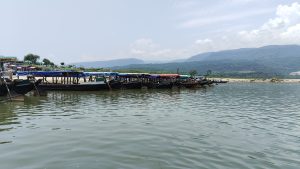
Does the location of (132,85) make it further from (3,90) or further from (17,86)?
(3,90)

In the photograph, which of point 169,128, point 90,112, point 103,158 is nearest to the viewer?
point 103,158

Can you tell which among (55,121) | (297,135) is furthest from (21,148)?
(297,135)

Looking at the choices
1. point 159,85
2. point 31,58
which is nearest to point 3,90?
point 159,85

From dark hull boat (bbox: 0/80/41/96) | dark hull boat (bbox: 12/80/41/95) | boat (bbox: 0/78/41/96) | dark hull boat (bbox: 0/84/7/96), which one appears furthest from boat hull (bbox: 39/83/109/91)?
dark hull boat (bbox: 0/84/7/96)

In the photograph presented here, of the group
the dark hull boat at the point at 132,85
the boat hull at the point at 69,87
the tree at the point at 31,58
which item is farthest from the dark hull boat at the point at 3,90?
the tree at the point at 31,58

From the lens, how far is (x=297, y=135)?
1862cm

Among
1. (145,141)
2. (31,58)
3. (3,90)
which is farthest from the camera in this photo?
(31,58)

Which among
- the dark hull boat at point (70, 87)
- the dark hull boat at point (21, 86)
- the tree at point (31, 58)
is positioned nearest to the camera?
the dark hull boat at point (21, 86)

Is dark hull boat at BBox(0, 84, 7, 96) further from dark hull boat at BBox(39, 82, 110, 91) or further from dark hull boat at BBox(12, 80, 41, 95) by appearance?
dark hull boat at BBox(39, 82, 110, 91)

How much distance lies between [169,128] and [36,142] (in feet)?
25.7

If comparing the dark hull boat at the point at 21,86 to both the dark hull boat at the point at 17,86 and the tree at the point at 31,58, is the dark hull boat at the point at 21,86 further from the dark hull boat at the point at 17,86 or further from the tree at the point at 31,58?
the tree at the point at 31,58

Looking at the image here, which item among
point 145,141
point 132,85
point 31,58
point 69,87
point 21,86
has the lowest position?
point 145,141

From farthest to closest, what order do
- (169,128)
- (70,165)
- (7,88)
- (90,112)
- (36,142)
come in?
(7,88) < (90,112) < (169,128) < (36,142) < (70,165)

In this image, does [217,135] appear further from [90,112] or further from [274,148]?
[90,112]
